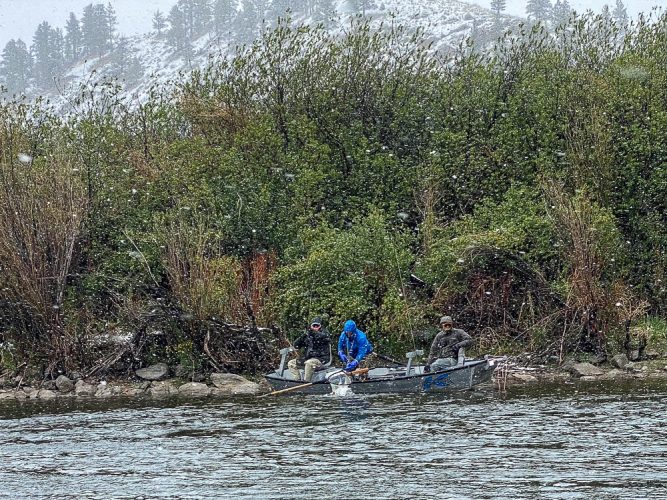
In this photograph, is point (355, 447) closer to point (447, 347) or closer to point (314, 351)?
point (447, 347)

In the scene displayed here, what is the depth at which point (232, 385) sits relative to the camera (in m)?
28.9

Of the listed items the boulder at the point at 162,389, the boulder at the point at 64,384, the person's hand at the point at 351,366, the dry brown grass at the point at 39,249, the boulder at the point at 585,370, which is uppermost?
the dry brown grass at the point at 39,249

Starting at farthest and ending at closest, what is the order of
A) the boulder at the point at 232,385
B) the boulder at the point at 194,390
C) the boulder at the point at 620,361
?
the boulder at the point at 620,361 → the boulder at the point at 232,385 → the boulder at the point at 194,390

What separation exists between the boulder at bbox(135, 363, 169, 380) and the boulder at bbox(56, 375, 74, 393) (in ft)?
6.65

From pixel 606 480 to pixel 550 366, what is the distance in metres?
15.5

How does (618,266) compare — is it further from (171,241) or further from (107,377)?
(107,377)

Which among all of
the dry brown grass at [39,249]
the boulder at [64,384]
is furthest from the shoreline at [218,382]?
the dry brown grass at [39,249]

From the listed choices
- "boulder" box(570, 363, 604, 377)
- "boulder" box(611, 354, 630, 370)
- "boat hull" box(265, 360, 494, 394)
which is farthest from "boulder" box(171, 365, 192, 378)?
"boulder" box(611, 354, 630, 370)

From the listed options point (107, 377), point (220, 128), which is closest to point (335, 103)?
point (220, 128)

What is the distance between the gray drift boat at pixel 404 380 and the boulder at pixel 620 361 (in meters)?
4.46

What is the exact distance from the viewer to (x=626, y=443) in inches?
667

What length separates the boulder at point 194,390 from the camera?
1105 inches

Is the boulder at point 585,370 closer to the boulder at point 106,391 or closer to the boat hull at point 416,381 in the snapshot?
the boat hull at point 416,381

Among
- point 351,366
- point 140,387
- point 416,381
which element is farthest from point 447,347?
point 140,387
